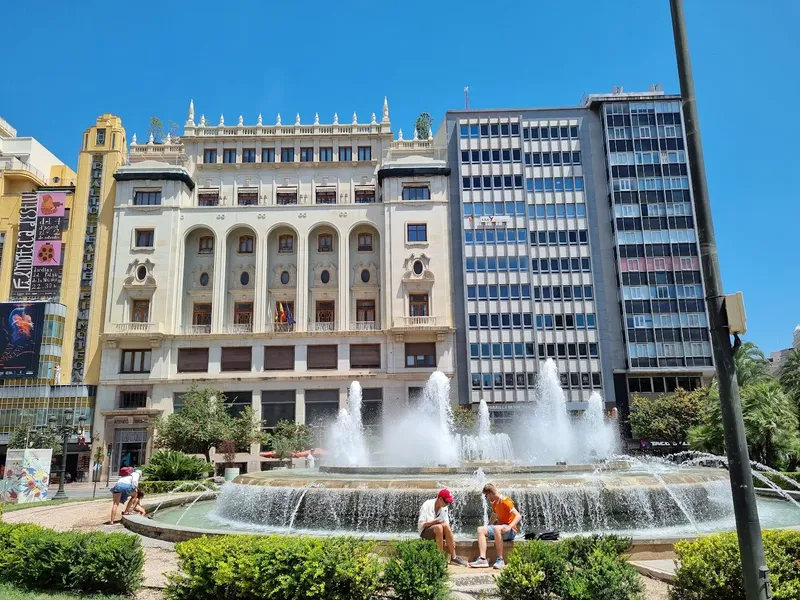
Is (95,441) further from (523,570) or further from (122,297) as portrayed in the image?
(523,570)

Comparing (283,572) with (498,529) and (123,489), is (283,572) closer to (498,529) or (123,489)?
(498,529)

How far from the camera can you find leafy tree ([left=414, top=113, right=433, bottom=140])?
66.9 metres

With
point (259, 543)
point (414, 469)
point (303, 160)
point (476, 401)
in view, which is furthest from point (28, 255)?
point (259, 543)

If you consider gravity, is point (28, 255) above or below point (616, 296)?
above

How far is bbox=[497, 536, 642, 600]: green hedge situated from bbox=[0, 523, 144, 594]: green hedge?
4708 mm

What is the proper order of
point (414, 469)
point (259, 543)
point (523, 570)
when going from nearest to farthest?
point (523, 570), point (259, 543), point (414, 469)

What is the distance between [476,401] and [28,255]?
135 feet

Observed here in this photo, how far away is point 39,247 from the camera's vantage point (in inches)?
2180

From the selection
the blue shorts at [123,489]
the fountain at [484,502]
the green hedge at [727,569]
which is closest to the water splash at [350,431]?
the blue shorts at [123,489]

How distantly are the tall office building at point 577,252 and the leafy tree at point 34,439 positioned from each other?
3147 cm

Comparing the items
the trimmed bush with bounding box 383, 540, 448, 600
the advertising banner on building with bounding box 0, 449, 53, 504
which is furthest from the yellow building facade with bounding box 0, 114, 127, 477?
the trimmed bush with bounding box 383, 540, 448, 600

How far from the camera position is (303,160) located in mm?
57938

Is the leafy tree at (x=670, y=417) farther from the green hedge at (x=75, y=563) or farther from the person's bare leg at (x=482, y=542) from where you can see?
the green hedge at (x=75, y=563)

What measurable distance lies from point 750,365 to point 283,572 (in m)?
52.9
